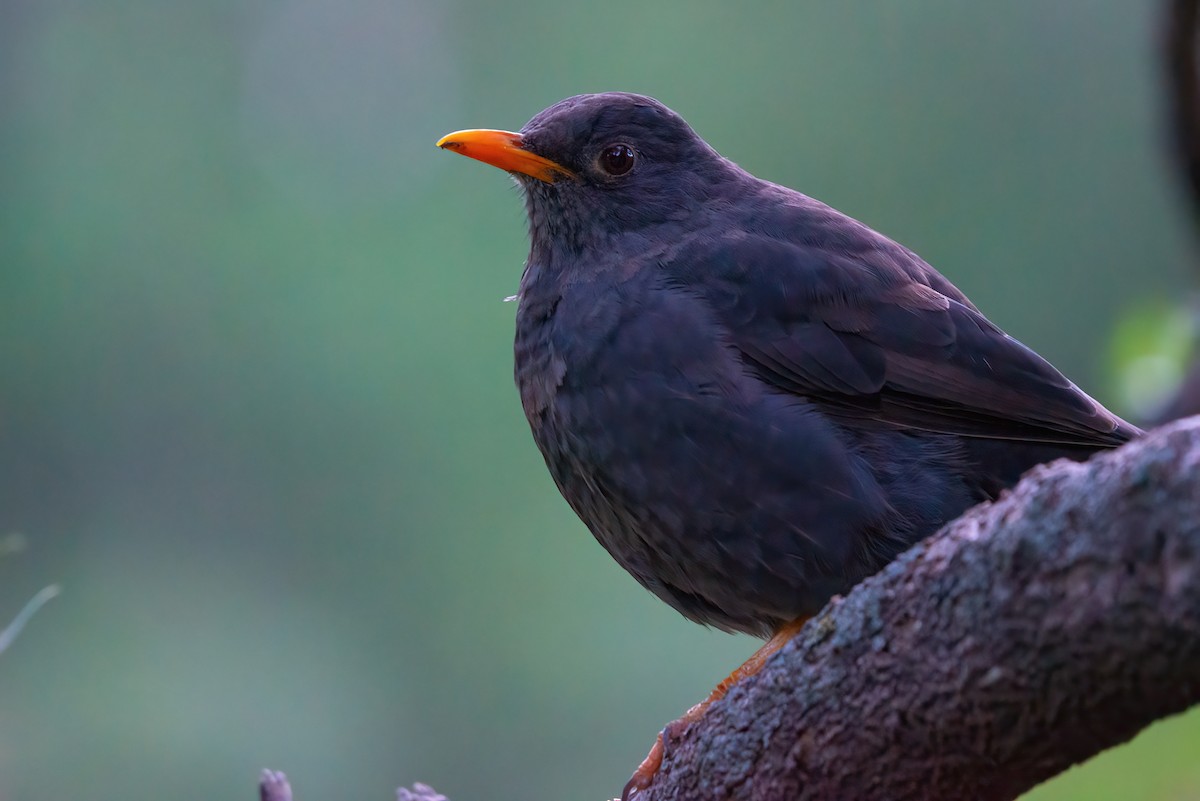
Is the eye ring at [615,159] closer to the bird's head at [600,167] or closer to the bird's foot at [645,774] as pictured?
the bird's head at [600,167]

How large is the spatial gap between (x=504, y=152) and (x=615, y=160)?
14.4 inches

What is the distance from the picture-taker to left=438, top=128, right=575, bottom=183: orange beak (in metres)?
3.92

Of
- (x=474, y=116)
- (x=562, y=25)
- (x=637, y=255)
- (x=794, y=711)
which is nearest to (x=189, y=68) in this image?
(x=474, y=116)

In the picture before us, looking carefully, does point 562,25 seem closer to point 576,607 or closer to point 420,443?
point 420,443

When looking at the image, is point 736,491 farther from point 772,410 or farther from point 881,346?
point 881,346

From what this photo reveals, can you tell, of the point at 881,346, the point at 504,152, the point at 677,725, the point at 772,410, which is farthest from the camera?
the point at 504,152

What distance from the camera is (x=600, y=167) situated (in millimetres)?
4082

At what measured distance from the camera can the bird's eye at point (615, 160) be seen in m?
4.09

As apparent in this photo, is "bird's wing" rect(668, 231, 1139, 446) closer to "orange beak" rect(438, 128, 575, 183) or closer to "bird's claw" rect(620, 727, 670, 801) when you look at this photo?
"orange beak" rect(438, 128, 575, 183)

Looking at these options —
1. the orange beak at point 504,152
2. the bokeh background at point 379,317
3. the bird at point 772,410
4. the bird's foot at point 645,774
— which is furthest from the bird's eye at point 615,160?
the bokeh background at point 379,317

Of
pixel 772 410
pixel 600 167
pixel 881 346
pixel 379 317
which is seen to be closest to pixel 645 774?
pixel 772 410

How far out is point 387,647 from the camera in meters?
9.35

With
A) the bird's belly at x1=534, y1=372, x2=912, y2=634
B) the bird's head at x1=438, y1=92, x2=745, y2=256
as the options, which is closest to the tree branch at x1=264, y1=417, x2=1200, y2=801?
the bird's belly at x1=534, y1=372, x2=912, y2=634

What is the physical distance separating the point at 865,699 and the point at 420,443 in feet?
25.1
